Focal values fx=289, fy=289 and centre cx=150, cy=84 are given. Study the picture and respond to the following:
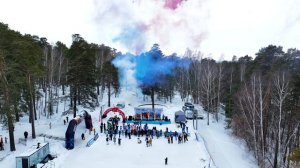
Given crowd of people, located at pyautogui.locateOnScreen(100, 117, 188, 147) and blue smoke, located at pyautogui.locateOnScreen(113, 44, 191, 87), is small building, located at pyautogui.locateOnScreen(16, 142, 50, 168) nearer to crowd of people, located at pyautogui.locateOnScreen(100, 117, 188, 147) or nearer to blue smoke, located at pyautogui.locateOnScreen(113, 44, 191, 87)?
crowd of people, located at pyautogui.locateOnScreen(100, 117, 188, 147)

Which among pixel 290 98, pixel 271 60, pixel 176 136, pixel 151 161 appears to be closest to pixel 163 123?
pixel 176 136

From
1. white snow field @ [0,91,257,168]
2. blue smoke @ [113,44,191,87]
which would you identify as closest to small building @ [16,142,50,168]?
white snow field @ [0,91,257,168]

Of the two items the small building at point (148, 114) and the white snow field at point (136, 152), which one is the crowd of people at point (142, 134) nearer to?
the white snow field at point (136, 152)

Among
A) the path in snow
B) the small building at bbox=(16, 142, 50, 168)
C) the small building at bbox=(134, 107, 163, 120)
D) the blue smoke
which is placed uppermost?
the blue smoke

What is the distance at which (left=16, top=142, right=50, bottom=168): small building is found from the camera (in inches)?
953

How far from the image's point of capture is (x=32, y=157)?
25.1 meters

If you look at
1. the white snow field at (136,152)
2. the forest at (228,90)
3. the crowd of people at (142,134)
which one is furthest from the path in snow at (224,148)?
the crowd of people at (142,134)

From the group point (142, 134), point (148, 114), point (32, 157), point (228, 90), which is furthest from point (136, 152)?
point (228, 90)

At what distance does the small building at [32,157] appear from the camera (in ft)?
79.4

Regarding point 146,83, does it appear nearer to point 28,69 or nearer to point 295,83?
point 28,69

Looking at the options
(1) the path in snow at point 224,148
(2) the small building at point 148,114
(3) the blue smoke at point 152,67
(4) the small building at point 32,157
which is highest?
(3) the blue smoke at point 152,67

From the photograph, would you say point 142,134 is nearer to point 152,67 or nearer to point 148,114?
point 148,114

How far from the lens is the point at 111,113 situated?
46.9m

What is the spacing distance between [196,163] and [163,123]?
14886mm
